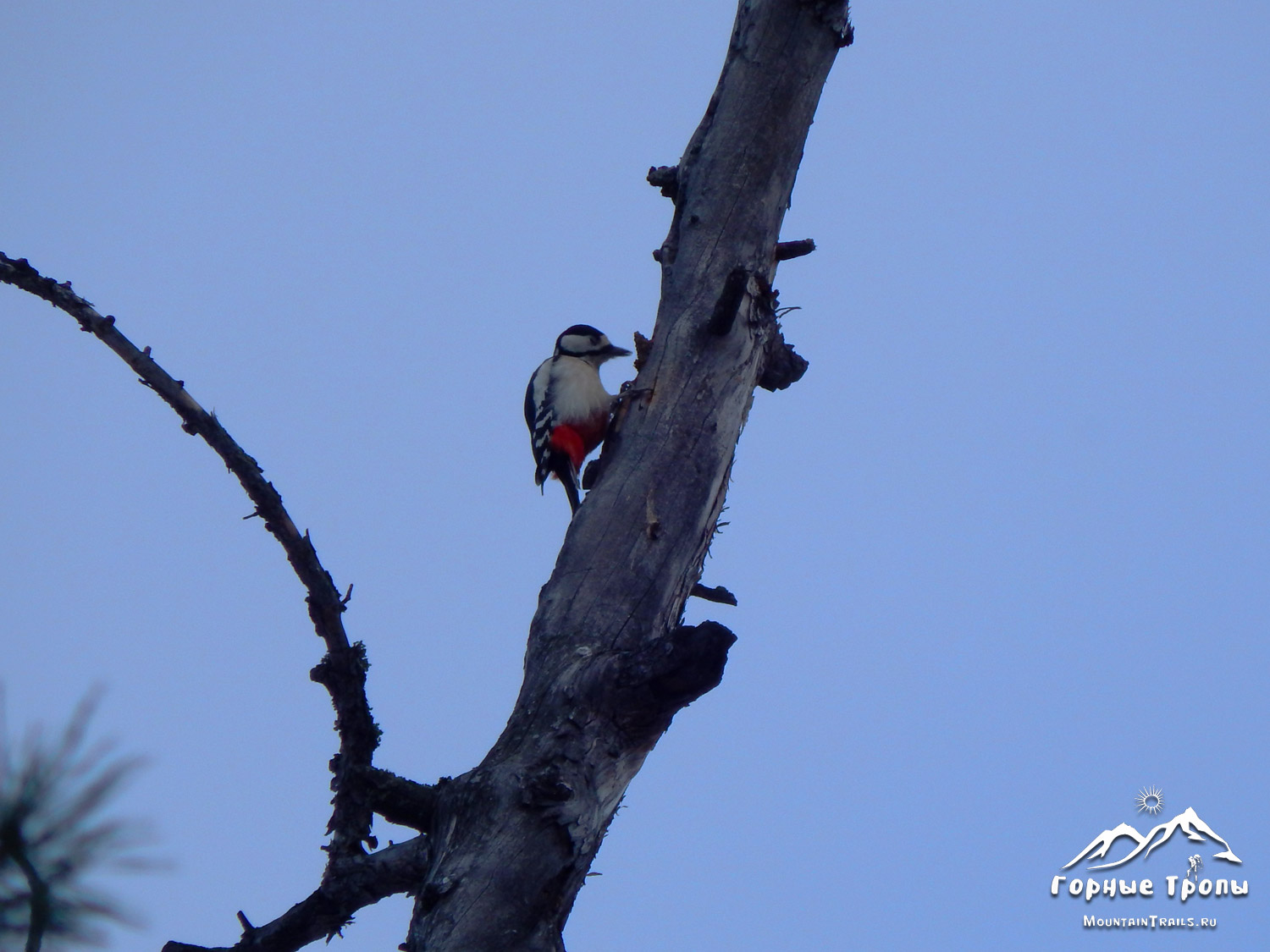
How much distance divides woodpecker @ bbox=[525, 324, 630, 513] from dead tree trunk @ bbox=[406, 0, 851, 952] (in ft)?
6.66

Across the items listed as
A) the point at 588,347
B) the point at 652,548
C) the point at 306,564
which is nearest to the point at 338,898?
the point at 306,564

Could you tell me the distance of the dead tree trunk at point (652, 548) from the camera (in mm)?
2111

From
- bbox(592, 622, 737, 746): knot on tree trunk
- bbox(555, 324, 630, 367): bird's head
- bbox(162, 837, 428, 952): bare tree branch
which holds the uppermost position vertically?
bbox(555, 324, 630, 367): bird's head

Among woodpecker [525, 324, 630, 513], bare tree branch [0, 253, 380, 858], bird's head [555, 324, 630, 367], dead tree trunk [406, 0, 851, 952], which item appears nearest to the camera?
dead tree trunk [406, 0, 851, 952]

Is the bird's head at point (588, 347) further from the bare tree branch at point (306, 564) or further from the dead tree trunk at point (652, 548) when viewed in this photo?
the bare tree branch at point (306, 564)

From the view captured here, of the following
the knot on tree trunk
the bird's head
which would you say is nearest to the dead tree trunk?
the knot on tree trunk

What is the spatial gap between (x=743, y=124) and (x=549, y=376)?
2681 mm

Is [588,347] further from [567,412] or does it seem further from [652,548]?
[652,548]

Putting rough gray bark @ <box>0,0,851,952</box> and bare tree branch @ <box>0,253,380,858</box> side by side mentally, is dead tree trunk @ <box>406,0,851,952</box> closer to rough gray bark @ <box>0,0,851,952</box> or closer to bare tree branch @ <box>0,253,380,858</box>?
rough gray bark @ <box>0,0,851,952</box>

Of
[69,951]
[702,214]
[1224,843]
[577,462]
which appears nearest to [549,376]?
[577,462]

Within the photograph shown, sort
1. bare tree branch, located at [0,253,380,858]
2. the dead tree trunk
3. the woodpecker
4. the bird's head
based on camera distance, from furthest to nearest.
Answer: the bird's head
the woodpecker
bare tree branch, located at [0,253,380,858]
the dead tree trunk

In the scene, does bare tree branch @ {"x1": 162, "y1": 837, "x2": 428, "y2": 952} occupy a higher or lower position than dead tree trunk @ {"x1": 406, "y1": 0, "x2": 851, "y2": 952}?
lower

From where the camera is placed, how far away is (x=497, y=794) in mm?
2168

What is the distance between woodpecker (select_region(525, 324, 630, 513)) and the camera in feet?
17.8
